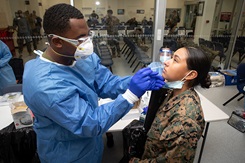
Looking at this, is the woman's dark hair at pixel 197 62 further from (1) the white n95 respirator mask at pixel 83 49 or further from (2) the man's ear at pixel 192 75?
(1) the white n95 respirator mask at pixel 83 49

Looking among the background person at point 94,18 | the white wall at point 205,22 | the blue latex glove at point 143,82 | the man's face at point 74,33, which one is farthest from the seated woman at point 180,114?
the white wall at point 205,22

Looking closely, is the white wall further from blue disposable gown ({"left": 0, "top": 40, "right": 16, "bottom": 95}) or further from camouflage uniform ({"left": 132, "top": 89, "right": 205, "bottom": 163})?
blue disposable gown ({"left": 0, "top": 40, "right": 16, "bottom": 95})

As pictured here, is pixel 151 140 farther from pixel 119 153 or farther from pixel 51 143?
pixel 119 153

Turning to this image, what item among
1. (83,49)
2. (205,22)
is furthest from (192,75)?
(205,22)

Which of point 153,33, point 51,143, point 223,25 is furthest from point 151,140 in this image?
point 223,25

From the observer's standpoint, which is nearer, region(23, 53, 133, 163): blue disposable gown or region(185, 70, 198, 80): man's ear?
region(23, 53, 133, 163): blue disposable gown

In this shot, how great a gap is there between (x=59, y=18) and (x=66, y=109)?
0.45 meters

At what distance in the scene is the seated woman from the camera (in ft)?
3.02

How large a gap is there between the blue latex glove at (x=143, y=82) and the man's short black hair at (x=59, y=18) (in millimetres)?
447

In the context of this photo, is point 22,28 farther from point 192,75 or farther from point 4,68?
point 192,75

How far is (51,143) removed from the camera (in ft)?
3.30

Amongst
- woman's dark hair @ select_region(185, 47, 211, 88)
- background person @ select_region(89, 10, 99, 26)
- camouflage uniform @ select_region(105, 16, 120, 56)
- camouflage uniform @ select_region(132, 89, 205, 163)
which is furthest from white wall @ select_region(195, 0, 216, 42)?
camouflage uniform @ select_region(132, 89, 205, 163)

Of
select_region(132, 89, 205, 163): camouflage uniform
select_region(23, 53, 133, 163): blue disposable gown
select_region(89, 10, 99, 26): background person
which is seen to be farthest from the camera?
select_region(89, 10, 99, 26): background person

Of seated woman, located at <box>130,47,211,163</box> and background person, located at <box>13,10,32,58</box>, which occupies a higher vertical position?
background person, located at <box>13,10,32,58</box>
